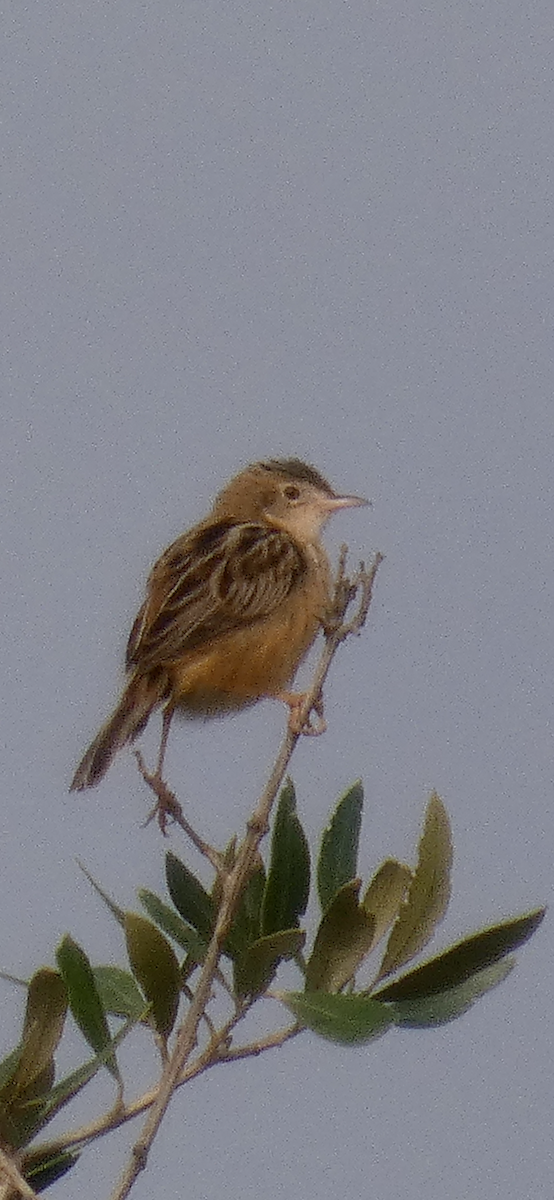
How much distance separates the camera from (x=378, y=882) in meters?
3.86

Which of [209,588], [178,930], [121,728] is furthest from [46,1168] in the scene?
[209,588]

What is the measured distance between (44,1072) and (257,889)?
65cm

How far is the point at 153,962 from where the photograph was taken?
12.0ft

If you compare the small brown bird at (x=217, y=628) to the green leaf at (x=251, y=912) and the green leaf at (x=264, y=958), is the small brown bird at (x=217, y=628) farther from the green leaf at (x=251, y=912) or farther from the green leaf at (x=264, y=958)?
the green leaf at (x=264, y=958)

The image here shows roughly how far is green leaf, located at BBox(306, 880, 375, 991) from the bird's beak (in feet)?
12.4

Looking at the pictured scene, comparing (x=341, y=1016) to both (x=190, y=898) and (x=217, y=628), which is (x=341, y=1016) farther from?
(x=217, y=628)

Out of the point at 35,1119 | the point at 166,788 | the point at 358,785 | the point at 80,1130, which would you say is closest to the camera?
the point at 80,1130

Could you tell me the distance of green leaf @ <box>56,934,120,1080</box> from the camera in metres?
3.50

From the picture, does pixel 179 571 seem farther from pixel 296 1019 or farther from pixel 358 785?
pixel 296 1019

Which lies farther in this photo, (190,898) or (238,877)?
(190,898)

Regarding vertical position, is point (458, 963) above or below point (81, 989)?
below

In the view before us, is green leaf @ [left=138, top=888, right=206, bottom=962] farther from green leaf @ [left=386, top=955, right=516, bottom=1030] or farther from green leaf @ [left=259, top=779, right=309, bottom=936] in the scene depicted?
green leaf @ [left=386, top=955, right=516, bottom=1030]

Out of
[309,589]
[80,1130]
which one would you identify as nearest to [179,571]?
[309,589]

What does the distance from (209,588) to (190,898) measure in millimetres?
2004
